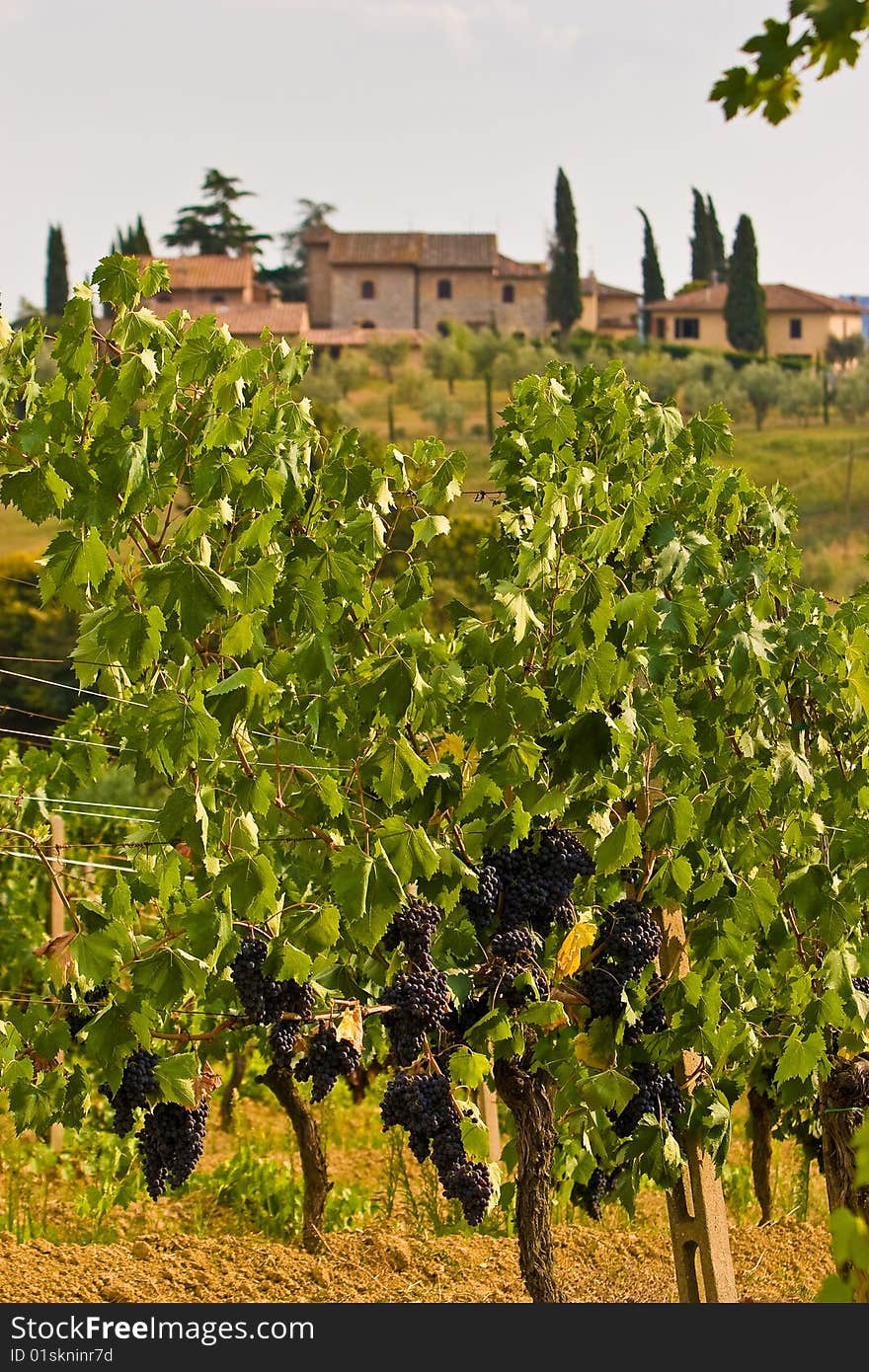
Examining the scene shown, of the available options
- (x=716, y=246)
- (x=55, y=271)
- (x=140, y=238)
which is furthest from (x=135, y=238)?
(x=716, y=246)

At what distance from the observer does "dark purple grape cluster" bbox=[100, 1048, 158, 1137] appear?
4.36 m

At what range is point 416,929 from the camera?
4.10 metres

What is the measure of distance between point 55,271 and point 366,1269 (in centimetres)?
6070

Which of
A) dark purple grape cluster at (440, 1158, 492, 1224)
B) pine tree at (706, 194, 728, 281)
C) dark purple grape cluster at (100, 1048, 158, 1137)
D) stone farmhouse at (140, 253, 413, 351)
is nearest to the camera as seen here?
dark purple grape cluster at (440, 1158, 492, 1224)

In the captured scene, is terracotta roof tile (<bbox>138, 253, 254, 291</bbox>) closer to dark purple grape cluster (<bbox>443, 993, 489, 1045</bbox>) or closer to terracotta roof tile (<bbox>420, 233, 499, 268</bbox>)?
terracotta roof tile (<bbox>420, 233, 499, 268</bbox>)

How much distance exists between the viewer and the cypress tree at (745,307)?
70.4m

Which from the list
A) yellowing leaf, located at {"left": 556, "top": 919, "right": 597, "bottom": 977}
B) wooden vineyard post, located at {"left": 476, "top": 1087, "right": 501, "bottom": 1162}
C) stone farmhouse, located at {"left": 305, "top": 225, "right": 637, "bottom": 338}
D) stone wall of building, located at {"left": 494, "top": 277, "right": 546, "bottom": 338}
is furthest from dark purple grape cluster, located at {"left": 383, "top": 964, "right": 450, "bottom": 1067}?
stone farmhouse, located at {"left": 305, "top": 225, "right": 637, "bottom": 338}

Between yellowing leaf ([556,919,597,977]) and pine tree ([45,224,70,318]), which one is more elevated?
pine tree ([45,224,70,318])

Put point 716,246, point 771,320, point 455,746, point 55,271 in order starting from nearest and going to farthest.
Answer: point 455,746, point 55,271, point 771,320, point 716,246

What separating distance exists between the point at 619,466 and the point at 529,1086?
1847mm

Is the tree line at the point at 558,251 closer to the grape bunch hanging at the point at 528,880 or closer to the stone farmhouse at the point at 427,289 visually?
the stone farmhouse at the point at 427,289

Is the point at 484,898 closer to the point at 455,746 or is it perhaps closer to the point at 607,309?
the point at 455,746

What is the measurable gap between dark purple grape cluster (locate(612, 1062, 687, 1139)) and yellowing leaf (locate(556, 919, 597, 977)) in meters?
0.51
